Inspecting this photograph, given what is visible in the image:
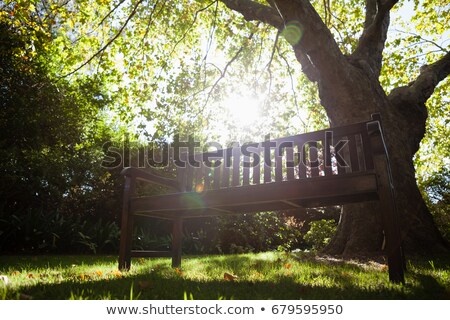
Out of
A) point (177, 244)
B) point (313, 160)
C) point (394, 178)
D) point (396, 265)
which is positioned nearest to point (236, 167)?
point (313, 160)

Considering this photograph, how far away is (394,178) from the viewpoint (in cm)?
470

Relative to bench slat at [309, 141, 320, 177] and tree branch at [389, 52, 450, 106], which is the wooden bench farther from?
tree branch at [389, 52, 450, 106]

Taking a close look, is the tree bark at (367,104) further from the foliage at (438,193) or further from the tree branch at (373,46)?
the foliage at (438,193)

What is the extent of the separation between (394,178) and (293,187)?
289 centimetres

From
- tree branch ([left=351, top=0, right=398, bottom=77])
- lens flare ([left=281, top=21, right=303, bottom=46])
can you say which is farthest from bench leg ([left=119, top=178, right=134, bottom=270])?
tree branch ([left=351, top=0, right=398, bottom=77])

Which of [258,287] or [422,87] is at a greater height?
[422,87]

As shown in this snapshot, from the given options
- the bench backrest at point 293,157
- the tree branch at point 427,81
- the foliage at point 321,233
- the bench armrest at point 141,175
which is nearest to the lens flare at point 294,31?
the bench backrest at point 293,157

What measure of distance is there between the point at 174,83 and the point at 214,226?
489 cm

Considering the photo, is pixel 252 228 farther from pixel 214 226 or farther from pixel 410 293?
pixel 410 293

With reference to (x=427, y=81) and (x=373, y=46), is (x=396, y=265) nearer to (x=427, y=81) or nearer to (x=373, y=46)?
(x=427, y=81)

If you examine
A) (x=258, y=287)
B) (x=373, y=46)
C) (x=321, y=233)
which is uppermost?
(x=373, y=46)

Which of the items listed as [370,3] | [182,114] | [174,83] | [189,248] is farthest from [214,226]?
[370,3]
